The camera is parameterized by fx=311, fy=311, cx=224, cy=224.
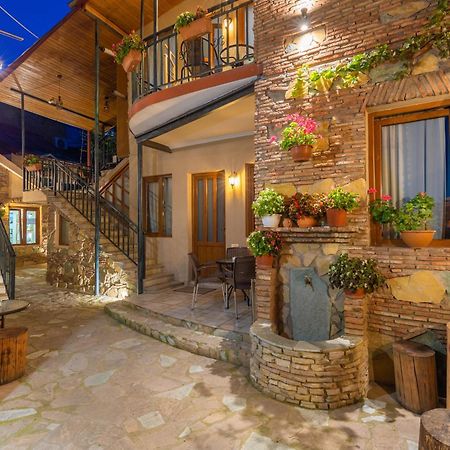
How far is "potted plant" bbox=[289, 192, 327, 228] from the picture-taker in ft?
11.8

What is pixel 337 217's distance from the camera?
342 cm

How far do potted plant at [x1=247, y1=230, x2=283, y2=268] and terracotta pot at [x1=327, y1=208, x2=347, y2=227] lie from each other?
665mm

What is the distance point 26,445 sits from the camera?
8.30 feet

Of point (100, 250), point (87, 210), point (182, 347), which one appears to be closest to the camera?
point (182, 347)

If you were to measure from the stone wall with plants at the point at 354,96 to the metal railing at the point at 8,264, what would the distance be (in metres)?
5.15

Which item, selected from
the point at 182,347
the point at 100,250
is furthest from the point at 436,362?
the point at 100,250

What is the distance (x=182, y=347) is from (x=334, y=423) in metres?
2.28

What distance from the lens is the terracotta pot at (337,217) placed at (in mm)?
3415

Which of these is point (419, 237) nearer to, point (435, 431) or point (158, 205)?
point (435, 431)

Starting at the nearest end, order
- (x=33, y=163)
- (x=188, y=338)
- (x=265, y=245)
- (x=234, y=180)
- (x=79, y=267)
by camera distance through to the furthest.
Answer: (x=265, y=245)
(x=188, y=338)
(x=234, y=180)
(x=79, y=267)
(x=33, y=163)

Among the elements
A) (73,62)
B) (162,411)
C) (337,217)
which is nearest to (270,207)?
(337,217)

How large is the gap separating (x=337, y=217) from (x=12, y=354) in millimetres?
3986

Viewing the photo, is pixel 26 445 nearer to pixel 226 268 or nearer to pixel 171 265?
pixel 226 268

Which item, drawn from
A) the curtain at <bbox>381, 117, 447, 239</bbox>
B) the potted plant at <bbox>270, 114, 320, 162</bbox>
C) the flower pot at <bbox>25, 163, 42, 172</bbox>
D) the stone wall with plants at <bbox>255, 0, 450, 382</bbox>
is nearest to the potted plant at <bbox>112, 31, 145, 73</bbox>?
the stone wall with plants at <bbox>255, 0, 450, 382</bbox>
